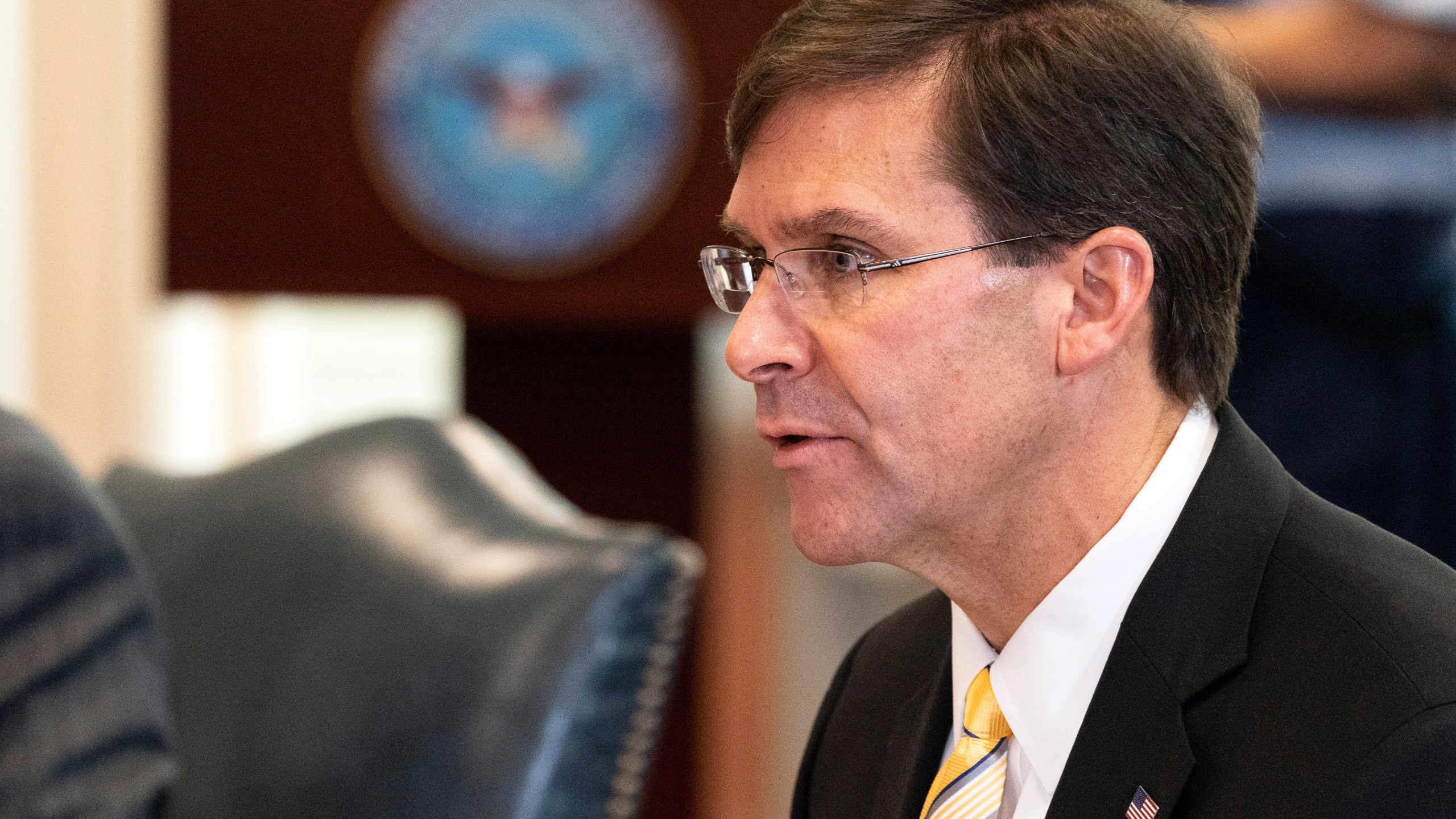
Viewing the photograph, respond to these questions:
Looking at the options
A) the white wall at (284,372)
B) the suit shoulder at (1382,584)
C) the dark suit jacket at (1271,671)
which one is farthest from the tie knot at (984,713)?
the white wall at (284,372)

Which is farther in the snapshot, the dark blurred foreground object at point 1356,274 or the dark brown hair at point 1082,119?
the dark blurred foreground object at point 1356,274

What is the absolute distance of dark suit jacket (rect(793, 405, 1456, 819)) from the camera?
842mm

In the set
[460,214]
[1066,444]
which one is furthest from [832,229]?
[460,214]

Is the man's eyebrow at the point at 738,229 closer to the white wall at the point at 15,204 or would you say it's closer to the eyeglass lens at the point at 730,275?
the eyeglass lens at the point at 730,275

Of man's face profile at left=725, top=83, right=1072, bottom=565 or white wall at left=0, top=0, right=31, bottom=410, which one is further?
white wall at left=0, top=0, right=31, bottom=410

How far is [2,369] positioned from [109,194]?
1.20 feet

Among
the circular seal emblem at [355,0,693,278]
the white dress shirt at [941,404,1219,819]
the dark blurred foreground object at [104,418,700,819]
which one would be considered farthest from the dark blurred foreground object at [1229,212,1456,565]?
the white dress shirt at [941,404,1219,819]

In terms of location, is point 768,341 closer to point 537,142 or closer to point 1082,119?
point 1082,119

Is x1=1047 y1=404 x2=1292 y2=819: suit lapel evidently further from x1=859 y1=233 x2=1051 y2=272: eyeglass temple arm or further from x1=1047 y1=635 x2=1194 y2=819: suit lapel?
x1=859 y1=233 x2=1051 y2=272: eyeglass temple arm

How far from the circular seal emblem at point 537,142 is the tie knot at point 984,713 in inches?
72.9

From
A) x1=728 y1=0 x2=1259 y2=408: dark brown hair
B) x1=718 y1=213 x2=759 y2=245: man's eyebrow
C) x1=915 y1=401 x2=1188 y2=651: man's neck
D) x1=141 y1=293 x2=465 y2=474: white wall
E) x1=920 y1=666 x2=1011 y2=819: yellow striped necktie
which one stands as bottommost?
x1=141 y1=293 x2=465 y2=474: white wall

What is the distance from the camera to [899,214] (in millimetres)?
1055

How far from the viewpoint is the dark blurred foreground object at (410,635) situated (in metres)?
1.20

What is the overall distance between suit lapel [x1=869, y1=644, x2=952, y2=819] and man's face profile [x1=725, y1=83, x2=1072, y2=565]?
0.44 ft
